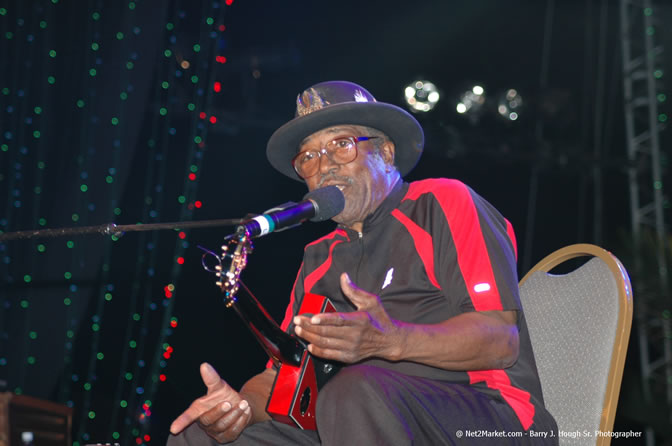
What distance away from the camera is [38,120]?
5.07 meters

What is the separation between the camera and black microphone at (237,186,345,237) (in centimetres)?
171

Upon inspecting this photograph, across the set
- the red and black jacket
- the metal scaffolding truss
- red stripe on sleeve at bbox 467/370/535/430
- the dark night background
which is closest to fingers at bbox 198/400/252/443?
the red and black jacket

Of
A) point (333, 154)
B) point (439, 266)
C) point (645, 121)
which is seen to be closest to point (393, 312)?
point (439, 266)

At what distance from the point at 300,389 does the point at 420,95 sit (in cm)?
592

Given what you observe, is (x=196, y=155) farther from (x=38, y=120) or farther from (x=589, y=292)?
(x=589, y=292)

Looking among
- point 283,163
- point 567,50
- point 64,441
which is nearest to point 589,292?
point 283,163

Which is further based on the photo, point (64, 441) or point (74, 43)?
point (74, 43)

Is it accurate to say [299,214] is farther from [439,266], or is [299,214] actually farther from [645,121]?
[645,121]

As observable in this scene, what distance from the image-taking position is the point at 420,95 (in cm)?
763

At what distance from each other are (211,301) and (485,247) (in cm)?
506

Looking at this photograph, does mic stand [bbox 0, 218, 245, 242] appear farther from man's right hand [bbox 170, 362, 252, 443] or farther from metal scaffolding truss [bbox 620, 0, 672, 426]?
metal scaffolding truss [bbox 620, 0, 672, 426]

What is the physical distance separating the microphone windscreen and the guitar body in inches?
14.2

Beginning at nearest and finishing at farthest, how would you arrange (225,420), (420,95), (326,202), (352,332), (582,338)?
1. (352,332)
2. (326,202)
3. (225,420)
4. (582,338)
5. (420,95)

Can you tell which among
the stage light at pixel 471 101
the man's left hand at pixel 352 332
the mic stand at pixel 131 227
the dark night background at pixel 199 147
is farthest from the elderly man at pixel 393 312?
the stage light at pixel 471 101
